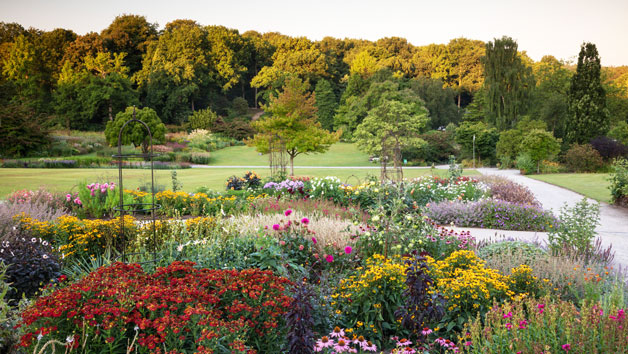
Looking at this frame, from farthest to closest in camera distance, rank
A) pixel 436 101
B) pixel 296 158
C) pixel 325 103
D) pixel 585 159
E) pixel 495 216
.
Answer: pixel 325 103
pixel 436 101
pixel 296 158
pixel 585 159
pixel 495 216

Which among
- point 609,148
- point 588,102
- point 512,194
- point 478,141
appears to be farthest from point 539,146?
point 512,194

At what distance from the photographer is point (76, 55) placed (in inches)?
1487

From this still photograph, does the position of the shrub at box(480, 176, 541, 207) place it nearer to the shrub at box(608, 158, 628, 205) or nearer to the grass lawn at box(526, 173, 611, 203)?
the shrub at box(608, 158, 628, 205)

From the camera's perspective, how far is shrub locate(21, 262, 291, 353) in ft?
7.67

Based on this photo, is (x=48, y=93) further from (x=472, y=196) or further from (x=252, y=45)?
(x=472, y=196)

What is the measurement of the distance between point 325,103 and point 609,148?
25734 mm

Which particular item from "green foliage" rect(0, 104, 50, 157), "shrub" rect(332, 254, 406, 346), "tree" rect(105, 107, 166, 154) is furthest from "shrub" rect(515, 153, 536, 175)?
"green foliage" rect(0, 104, 50, 157)

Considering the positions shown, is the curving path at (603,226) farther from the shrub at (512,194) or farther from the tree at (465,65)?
the tree at (465,65)

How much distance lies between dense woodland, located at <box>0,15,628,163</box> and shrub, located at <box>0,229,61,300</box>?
2434cm

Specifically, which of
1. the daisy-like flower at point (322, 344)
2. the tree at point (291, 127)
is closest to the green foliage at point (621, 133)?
the tree at point (291, 127)

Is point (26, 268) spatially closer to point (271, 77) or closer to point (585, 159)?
point (585, 159)

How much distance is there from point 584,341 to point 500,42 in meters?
31.5

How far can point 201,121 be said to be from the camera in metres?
36.9

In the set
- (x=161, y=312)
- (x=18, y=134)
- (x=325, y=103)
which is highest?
(x=325, y=103)
